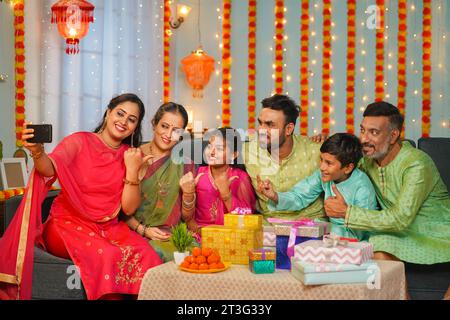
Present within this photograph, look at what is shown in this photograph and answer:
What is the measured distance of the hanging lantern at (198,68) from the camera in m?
7.34

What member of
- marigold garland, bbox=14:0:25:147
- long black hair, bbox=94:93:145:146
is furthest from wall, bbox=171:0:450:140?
long black hair, bbox=94:93:145:146

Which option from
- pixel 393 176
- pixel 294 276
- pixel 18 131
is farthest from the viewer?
pixel 18 131

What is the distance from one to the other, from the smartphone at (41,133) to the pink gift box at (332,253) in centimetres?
128

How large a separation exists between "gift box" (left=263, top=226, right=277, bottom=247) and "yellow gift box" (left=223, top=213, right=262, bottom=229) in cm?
4

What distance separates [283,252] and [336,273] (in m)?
0.37

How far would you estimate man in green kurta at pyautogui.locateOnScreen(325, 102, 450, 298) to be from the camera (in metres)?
3.20

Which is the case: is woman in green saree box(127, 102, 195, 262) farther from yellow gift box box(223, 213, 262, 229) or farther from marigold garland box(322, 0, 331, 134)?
marigold garland box(322, 0, 331, 134)

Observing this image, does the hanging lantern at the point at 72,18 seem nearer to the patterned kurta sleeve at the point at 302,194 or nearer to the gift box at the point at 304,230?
the patterned kurta sleeve at the point at 302,194

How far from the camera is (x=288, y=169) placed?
3.72 m

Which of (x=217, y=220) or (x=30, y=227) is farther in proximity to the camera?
(x=217, y=220)
